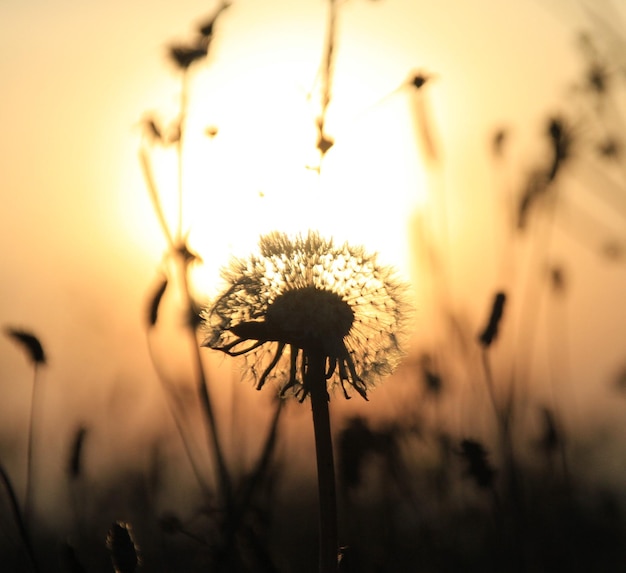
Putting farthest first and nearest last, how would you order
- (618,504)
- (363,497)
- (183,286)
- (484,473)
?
(618,504), (363,497), (183,286), (484,473)

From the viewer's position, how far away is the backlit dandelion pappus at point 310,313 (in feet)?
7.54

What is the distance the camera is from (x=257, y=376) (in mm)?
2568

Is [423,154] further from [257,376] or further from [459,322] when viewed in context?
[257,376]

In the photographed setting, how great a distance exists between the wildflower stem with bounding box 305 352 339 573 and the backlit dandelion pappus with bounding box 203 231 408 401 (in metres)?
0.19

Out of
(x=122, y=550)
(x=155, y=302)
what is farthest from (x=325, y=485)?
(x=155, y=302)

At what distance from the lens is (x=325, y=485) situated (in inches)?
75.4

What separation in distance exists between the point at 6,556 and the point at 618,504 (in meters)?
2.24

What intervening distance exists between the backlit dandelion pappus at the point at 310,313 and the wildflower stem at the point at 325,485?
192mm

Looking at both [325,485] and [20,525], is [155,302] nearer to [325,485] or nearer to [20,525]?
[20,525]

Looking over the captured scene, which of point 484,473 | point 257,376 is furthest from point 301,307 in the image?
point 484,473

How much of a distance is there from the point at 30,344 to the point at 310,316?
0.77m

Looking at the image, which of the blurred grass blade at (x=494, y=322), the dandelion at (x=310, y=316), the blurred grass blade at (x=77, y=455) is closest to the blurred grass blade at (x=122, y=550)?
the dandelion at (x=310, y=316)

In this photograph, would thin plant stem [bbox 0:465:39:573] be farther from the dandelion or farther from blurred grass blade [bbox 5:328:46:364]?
the dandelion

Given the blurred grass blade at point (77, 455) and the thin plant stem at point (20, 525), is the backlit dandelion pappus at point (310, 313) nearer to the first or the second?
the blurred grass blade at point (77, 455)
